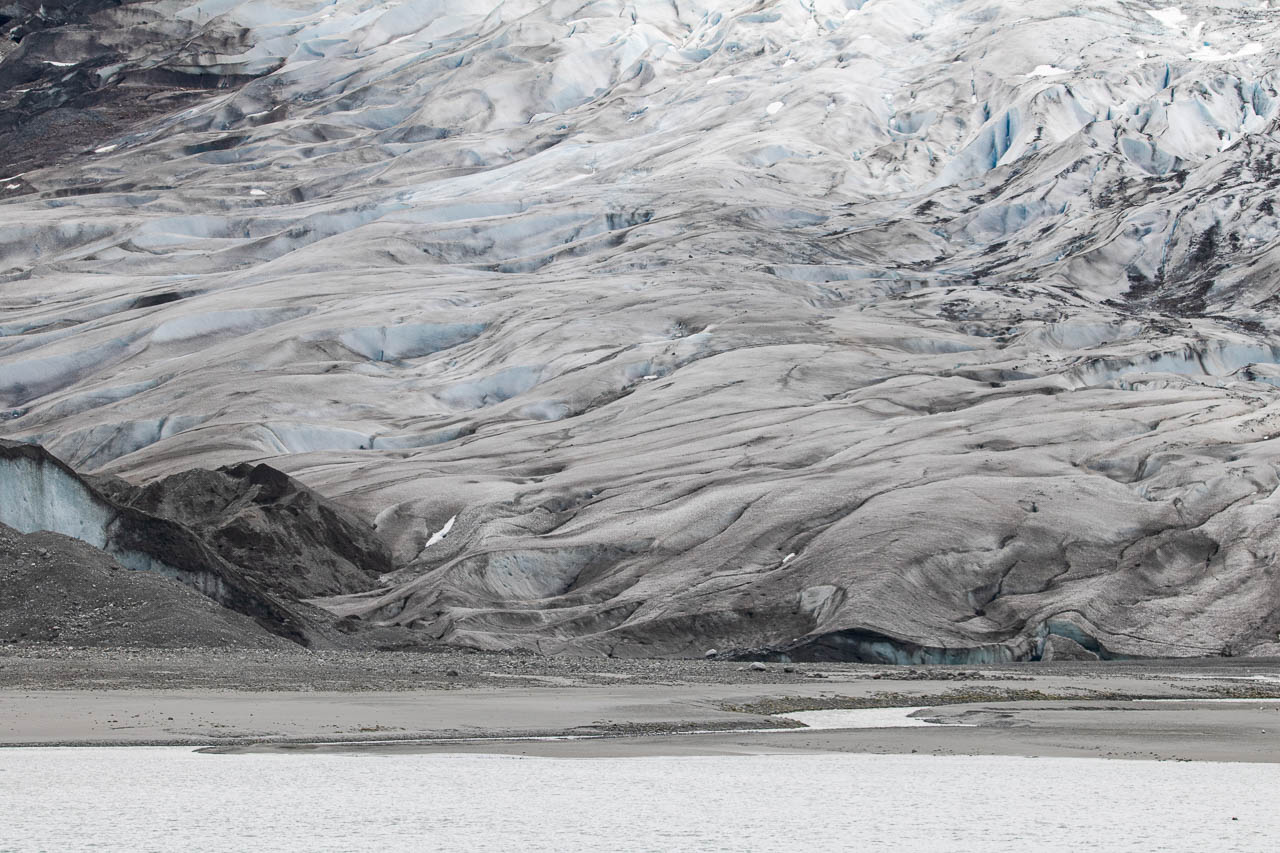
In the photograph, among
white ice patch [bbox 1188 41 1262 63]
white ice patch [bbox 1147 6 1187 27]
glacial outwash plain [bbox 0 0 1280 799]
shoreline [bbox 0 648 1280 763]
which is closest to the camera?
shoreline [bbox 0 648 1280 763]

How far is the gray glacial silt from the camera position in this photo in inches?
1412

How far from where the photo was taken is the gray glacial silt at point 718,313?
118 ft

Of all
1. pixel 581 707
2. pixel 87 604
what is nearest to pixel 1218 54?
pixel 87 604

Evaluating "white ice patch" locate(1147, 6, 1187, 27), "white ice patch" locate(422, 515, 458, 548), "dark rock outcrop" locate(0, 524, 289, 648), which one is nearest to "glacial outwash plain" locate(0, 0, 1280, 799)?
"dark rock outcrop" locate(0, 524, 289, 648)

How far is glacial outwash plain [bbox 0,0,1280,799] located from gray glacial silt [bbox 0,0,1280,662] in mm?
236

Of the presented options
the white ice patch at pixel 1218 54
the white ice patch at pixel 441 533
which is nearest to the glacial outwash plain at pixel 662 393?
the white ice patch at pixel 441 533

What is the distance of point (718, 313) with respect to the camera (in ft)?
214

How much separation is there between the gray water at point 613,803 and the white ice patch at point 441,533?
27.2m

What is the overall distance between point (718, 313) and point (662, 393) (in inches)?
420

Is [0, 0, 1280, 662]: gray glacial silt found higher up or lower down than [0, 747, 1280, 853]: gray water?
lower down

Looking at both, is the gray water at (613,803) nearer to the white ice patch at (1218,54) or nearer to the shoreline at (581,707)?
the shoreline at (581,707)

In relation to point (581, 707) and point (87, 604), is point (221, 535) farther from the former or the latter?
point (581, 707)

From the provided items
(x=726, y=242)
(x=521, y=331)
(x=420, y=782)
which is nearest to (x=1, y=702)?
(x=420, y=782)

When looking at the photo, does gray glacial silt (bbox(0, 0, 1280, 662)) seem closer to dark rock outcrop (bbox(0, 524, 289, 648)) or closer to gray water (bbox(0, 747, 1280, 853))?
dark rock outcrop (bbox(0, 524, 289, 648))
